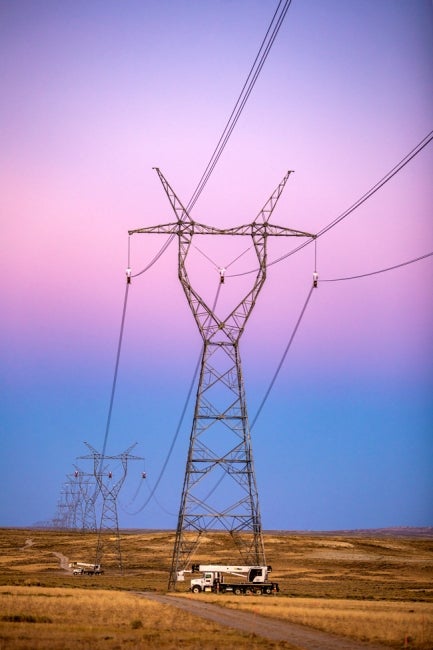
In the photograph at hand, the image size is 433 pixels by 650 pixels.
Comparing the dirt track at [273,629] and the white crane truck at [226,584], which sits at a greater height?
the white crane truck at [226,584]

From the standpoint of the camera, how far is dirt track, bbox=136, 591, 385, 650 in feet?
115

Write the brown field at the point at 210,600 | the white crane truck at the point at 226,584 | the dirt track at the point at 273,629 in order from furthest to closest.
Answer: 1. the white crane truck at the point at 226,584
2. the brown field at the point at 210,600
3. the dirt track at the point at 273,629

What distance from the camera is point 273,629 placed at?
136 feet

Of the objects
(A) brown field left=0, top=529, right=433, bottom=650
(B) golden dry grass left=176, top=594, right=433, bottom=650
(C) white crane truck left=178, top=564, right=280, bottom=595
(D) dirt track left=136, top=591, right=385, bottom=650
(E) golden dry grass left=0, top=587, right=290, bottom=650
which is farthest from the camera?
(C) white crane truck left=178, top=564, right=280, bottom=595

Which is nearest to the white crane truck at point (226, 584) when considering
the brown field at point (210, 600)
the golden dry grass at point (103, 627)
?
the brown field at point (210, 600)

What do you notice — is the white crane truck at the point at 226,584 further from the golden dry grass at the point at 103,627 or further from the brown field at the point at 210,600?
the golden dry grass at the point at 103,627

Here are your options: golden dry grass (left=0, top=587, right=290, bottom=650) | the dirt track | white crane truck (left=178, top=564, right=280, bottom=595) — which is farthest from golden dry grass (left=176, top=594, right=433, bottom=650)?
golden dry grass (left=0, top=587, right=290, bottom=650)

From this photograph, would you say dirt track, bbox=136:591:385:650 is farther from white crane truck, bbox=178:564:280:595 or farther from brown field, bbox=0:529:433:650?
white crane truck, bbox=178:564:280:595

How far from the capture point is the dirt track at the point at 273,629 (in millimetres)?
34969

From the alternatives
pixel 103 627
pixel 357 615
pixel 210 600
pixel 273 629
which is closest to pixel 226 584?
pixel 210 600

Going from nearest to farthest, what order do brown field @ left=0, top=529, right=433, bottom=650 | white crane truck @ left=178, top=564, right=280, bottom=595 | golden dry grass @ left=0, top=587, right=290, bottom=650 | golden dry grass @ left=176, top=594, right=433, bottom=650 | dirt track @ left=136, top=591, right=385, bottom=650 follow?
golden dry grass @ left=0, top=587, right=290, bottom=650, dirt track @ left=136, top=591, right=385, bottom=650, brown field @ left=0, top=529, right=433, bottom=650, golden dry grass @ left=176, top=594, right=433, bottom=650, white crane truck @ left=178, top=564, right=280, bottom=595

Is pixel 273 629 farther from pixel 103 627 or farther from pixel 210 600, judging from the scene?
pixel 210 600

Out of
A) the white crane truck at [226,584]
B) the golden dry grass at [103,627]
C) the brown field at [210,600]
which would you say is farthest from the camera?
the white crane truck at [226,584]

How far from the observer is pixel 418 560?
140m
